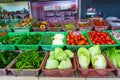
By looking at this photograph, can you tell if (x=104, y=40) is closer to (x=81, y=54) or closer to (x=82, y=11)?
(x=81, y=54)

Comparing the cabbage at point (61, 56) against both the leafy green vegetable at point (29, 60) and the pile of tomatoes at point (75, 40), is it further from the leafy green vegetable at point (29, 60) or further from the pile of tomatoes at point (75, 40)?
the pile of tomatoes at point (75, 40)

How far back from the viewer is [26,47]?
7.18 feet

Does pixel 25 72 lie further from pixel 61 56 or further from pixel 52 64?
pixel 61 56

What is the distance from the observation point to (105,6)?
186 inches

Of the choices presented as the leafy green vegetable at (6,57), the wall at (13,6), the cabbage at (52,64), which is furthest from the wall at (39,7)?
the cabbage at (52,64)

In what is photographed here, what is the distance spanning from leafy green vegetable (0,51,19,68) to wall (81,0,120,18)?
315 cm

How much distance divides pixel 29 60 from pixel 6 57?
313 mm

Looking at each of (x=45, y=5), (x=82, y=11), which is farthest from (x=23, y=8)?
(x=82, y=11)

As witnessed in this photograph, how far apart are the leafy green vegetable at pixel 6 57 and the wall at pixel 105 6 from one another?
3.15 metres

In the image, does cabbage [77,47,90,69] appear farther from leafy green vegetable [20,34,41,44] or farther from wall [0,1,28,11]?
wall [0,1,28,11]

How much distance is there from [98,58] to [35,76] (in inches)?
26.1

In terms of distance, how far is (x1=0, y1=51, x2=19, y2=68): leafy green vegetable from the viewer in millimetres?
1820

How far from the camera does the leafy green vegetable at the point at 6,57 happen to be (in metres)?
1.82

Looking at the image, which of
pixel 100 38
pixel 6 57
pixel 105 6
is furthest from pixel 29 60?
pixel 105 6
